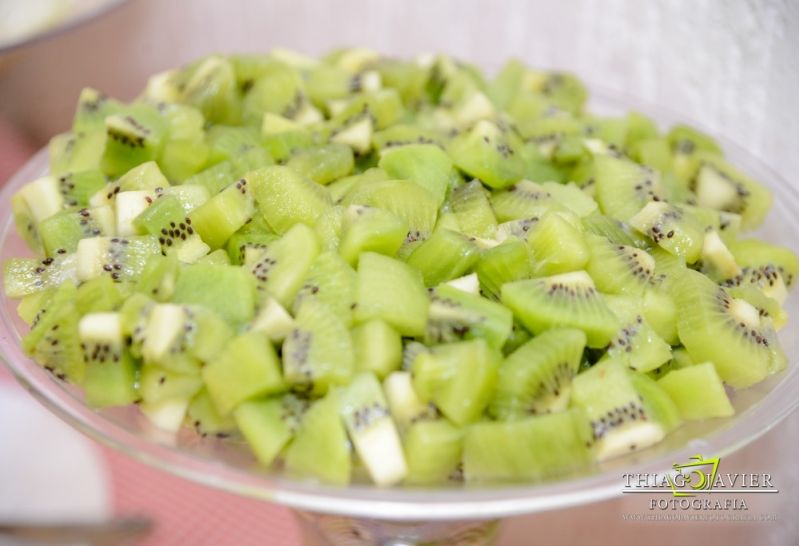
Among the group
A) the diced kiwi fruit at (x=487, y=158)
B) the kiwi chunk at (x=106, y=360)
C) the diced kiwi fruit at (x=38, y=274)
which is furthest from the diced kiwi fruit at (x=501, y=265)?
the diced kiwi fruit at (x=38, y=274)

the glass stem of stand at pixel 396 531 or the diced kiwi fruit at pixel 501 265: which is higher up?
the diced kiwi fruit at pixel 501 265

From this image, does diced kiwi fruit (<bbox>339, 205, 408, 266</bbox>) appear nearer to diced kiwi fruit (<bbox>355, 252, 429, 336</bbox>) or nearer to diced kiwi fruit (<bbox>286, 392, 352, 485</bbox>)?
diced kiwi fruit (<bbox>355, 252, 429, 336</bbox>)

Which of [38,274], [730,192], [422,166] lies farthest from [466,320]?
[730,192]

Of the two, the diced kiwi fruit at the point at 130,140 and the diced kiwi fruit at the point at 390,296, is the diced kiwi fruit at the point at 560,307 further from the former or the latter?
the diced kiwi fruit at the point at 130,140

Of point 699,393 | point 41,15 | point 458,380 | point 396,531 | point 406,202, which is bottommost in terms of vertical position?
point 396,531

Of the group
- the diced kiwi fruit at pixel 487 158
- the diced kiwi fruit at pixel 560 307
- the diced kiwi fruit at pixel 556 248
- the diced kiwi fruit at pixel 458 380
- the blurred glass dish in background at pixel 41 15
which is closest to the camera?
the diced kiwi fruit at pixel 458 380

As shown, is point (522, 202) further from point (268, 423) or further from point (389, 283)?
point (268, 423)

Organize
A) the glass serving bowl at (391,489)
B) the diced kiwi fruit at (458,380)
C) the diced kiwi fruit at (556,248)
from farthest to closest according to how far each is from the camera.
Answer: the diced kiwi fruit at (556,248) < the diced kiwi fruit at (458,380) < the glass serving bowl at (391,489)
